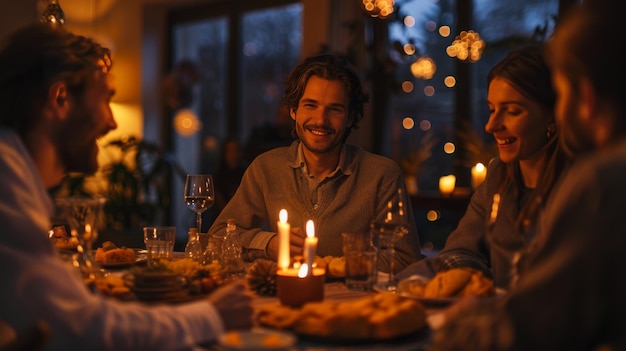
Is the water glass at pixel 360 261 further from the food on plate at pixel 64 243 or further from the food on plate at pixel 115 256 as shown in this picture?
the food on plate at pixel 64 243

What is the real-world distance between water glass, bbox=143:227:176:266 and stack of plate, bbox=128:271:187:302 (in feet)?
1.83

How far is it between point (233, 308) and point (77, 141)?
0.50 meters

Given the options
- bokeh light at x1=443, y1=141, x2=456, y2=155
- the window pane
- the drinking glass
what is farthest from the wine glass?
the window pane

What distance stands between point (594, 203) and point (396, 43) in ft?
16.4

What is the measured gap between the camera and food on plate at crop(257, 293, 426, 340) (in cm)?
149

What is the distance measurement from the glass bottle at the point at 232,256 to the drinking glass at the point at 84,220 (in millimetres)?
489

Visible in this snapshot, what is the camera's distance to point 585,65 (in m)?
1.26

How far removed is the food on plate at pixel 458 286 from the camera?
1.86 metres

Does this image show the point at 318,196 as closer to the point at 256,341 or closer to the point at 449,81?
the point at 256,341

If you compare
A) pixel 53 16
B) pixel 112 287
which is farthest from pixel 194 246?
pixel 53 16

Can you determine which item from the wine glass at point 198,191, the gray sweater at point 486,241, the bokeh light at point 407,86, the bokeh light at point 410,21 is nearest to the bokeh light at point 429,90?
the bokeh light at point 407,86

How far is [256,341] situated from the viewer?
54.4 inches

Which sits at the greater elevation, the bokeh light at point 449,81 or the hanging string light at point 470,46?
the hanging string light at point 470,46

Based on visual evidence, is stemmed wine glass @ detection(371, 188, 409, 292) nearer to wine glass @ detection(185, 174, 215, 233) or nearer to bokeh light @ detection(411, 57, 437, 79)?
wine glass @ detection(185, 174, 215, 233)
